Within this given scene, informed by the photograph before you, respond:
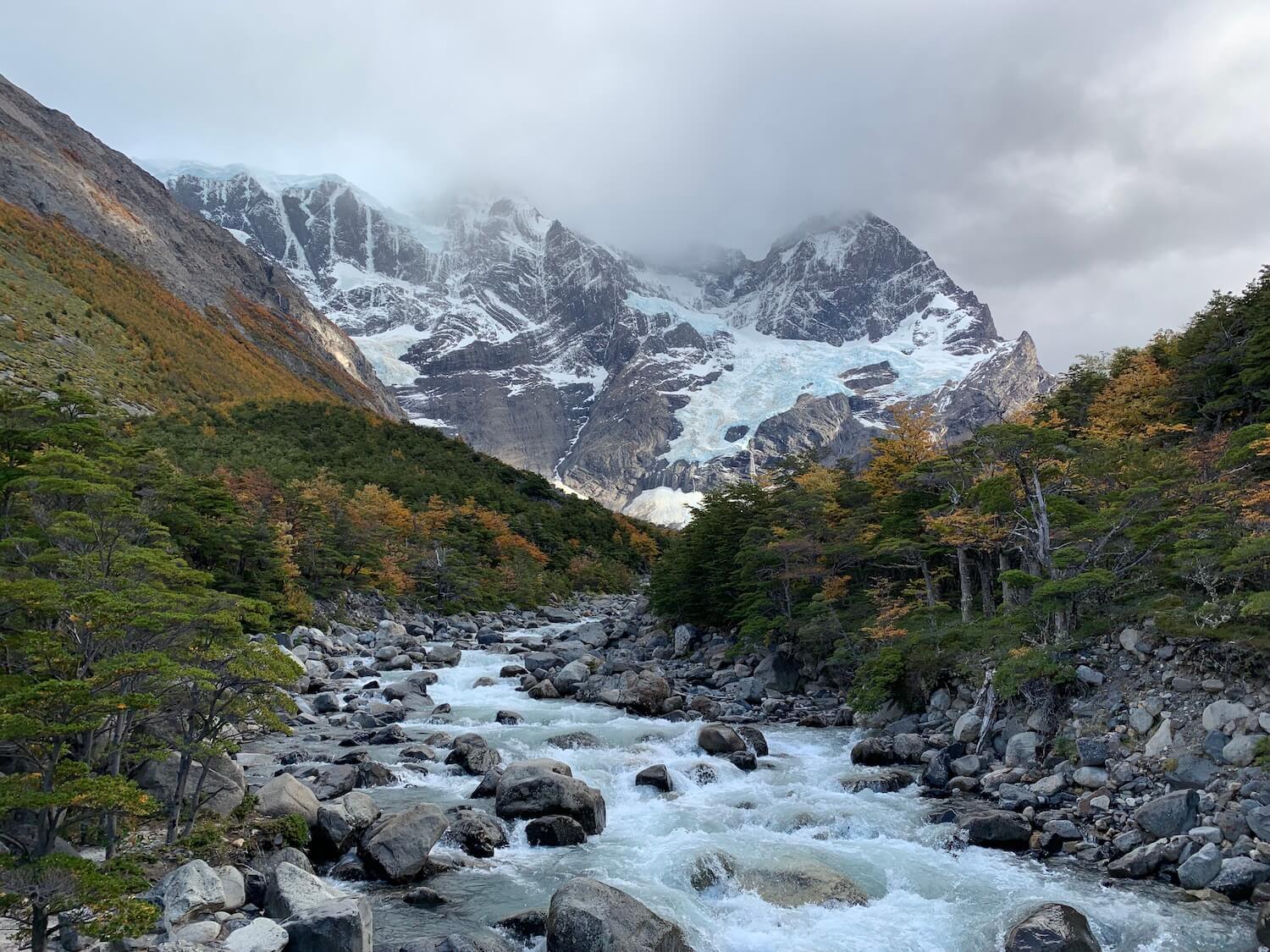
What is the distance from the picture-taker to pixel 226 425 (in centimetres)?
4584

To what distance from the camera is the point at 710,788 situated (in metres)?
15.4

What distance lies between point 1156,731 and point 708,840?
829 centimetres

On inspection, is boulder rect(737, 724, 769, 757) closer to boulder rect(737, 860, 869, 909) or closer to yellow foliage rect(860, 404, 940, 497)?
boulder rect(737, 860, 869, 909)

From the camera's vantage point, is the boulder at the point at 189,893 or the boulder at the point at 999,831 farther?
the boulder at the point at 999,831

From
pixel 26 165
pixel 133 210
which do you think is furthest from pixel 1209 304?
pixel 133 210

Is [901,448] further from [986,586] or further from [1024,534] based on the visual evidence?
[1024,534]

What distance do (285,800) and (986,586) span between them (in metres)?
20.7

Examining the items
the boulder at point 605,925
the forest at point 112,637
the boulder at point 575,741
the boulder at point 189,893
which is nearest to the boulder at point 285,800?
the forest at point 112,637

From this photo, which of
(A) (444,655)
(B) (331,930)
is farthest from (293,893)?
(A) (444,655)

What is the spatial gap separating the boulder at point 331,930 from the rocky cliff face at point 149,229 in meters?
72.4

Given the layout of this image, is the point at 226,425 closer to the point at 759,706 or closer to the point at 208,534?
the point at 208,534

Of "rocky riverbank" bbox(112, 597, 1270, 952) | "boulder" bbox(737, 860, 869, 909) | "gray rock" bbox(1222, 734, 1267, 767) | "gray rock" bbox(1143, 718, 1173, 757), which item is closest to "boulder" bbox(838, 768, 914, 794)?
"rocky riverbank" bbox(112, 597, 1270, 952)

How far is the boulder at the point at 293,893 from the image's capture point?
8.50 metres

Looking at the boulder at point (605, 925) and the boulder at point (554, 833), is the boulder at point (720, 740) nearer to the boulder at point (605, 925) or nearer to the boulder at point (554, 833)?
the boulder at point (554, 833)
